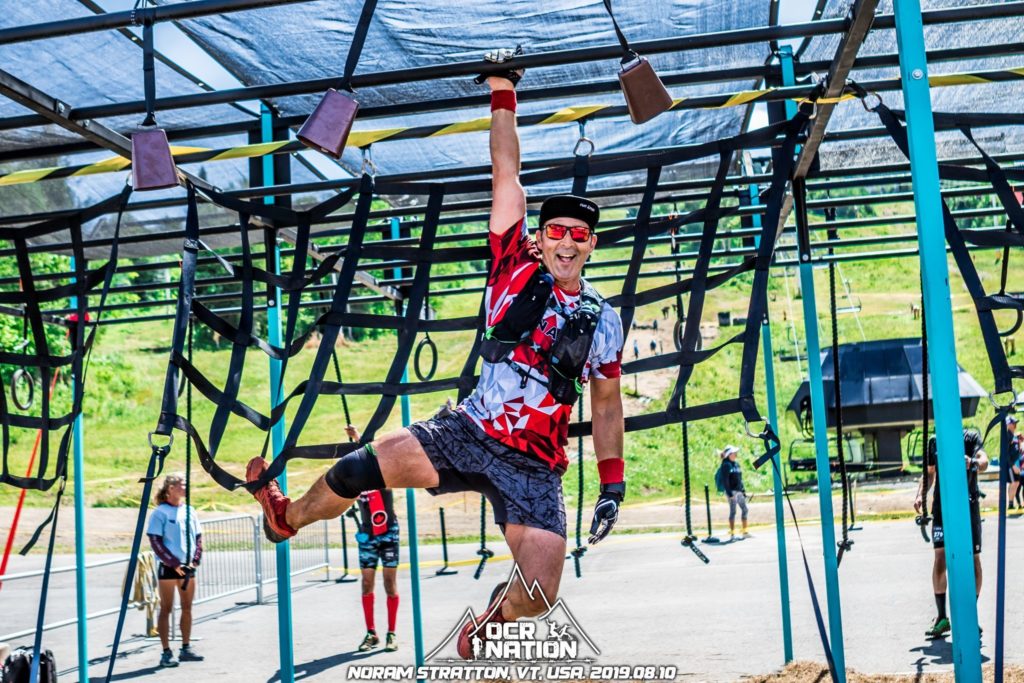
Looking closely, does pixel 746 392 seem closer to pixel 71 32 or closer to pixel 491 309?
pixel 491 309

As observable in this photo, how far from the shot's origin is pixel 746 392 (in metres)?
4.27

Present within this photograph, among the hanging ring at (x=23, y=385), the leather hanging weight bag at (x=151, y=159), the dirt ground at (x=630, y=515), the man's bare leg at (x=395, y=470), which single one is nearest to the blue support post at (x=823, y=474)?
the man's bare leg at (x=395, y=470)

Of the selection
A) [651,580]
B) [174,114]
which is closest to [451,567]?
[651,580]

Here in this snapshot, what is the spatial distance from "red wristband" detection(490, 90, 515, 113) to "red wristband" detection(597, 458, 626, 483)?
56.2 inches

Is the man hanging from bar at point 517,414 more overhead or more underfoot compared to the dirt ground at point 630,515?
more overhead

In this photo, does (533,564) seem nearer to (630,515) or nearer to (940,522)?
(940,522)

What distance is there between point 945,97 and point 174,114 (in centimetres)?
473

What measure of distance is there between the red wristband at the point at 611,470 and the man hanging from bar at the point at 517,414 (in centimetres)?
2

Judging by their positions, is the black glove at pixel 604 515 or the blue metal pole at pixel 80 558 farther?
the blue metal pole at pixel 80 558

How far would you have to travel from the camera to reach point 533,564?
3.79m

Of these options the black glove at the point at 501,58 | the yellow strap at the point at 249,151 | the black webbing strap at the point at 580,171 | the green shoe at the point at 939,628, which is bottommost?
the green shoe at the point at 939,628

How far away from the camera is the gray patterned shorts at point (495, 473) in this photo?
3.86 metres

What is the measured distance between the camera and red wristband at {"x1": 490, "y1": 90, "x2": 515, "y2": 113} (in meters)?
4.05

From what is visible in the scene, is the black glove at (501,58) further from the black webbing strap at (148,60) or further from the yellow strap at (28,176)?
the yellow strap at (28,176)
